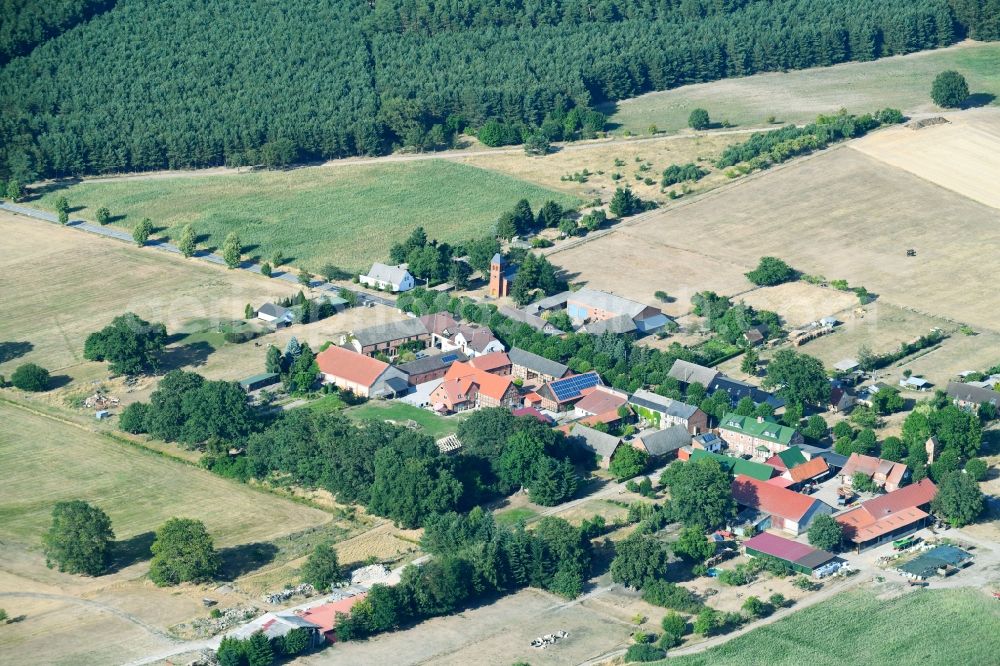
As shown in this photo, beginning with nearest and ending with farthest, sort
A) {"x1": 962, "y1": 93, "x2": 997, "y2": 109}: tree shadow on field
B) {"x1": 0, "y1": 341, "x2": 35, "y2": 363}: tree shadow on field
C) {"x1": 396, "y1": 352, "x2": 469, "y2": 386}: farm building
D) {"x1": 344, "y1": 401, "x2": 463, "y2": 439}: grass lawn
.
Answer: {"x1": 344, "y1": 401, "x2": 463, "y2": 439}: grass lawn → {"x1": 396, "y1": 352, "x2": 469, "y2": 386}: farm building → {"x1": 0, "y1": 341, "x2": 35, "y2": 363}: tree shadow on field → {"x1": 962, "y1": 93, "x2": 997, "y2": 109}: tree shadow on field

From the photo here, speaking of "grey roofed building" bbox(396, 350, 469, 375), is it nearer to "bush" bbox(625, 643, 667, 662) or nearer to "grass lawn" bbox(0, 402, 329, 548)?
"grass lawn" bbox(0, 402, 329, 548)

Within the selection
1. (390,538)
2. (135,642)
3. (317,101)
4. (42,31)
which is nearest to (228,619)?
(135,642)

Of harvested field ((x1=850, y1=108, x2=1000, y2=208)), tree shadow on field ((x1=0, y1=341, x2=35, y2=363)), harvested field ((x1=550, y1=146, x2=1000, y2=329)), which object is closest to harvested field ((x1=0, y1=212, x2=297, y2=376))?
tree shadow on field ((x1=0, y1=341, x2=35, y2=363))

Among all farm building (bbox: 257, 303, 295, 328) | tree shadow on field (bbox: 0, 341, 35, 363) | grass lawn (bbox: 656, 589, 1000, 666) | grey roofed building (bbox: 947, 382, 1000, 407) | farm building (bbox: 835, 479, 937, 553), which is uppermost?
tree shadow on field (bbox: 0, 341, 35, 363)

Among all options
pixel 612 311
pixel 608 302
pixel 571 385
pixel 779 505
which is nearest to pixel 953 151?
pixel 608 302

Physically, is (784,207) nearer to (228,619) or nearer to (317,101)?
(317,101)

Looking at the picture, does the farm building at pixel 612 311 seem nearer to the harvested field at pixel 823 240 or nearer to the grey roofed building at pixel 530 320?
the grey roofed building at pixel 530 320

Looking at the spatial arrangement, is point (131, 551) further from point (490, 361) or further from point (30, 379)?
point (490, 361)
